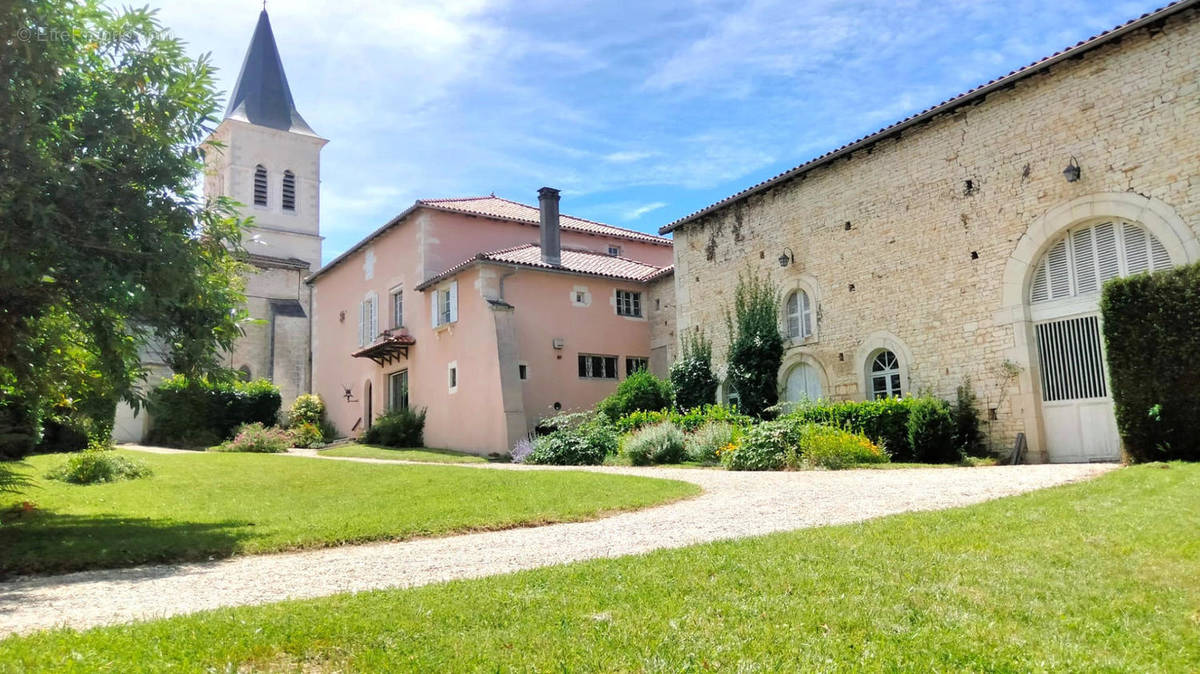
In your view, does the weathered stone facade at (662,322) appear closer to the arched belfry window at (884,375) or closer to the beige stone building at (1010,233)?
the beige stone building at (1010,233)

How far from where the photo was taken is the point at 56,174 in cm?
686

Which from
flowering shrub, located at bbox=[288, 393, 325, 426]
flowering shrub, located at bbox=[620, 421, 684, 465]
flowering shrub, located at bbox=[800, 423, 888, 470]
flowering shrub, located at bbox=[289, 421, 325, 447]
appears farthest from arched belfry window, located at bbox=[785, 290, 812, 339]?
flowering shrub, located at bbox=[288, 393, 325, 426]

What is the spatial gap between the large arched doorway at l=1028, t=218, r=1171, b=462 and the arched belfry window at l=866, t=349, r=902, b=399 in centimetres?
279

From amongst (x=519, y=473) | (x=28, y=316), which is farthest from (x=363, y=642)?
(x=519, y=473)

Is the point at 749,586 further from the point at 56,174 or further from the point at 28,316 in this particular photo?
the point at 28,316

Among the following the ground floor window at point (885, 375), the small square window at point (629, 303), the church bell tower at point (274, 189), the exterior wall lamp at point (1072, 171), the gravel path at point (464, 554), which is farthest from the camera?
the church bell tower at point (274, 189)

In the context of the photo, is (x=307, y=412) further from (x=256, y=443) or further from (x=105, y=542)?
(x=105, y=542)

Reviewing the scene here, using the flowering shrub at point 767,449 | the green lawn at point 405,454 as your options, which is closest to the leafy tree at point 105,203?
the flowering shrub at point 767,449

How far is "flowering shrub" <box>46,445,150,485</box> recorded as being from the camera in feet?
40.8

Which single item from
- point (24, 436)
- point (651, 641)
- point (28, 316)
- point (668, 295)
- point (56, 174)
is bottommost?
point (651, 641)

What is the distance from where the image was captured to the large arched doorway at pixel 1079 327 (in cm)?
1248

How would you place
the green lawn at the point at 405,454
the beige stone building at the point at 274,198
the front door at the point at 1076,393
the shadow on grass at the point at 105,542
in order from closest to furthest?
the shadow on grass at the point at 105,542, the front door at the point at 1076,393, the green lawn at the point at 405,454, the beige stone building at the point at 274,198

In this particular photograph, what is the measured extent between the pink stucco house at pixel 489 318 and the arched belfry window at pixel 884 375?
8.28m

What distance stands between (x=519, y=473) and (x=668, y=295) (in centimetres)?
1204
